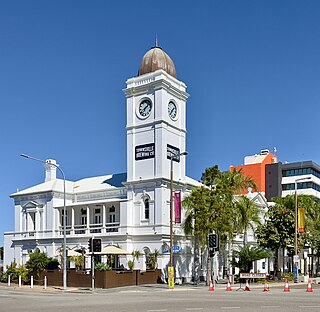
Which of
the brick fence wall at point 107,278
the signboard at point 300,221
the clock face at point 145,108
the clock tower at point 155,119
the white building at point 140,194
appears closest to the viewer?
the brick fence wall at point 107,278

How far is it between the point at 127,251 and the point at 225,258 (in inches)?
446

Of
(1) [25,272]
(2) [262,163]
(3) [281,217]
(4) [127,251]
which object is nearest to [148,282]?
(4) [127,251]

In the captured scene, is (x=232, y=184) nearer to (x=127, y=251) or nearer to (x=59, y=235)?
(x=127, y=251)

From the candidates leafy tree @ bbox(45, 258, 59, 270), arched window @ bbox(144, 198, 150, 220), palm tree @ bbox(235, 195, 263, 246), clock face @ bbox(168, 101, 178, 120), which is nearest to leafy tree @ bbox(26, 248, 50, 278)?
leafy tree @ bbox(45, 258, 59, 270)

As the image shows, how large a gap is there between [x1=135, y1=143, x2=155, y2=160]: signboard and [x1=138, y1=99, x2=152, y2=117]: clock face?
118 inches

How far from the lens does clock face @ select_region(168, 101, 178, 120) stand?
5353 centimetres

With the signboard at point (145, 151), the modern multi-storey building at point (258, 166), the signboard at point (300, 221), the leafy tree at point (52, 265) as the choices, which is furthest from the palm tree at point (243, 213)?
the modern multi-storey building at point (258, 166)

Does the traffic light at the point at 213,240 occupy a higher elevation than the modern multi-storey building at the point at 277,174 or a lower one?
lower

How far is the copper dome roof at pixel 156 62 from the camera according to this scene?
176 ft

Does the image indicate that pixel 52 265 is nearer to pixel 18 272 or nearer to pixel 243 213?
pixel 18 272

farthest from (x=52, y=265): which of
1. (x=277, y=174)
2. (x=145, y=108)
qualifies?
(x=277, y=174)

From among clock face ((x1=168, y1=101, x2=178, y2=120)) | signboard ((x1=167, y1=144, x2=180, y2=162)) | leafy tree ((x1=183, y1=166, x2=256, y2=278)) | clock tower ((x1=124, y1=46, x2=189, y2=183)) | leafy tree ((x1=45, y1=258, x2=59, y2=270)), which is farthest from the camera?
clock face ((x1=168, y1=101, x2=178, y2=120))

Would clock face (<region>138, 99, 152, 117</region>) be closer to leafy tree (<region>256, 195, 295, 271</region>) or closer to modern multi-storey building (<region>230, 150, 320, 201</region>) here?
leafy tree (<region>256, 195, 295, 271</region>)

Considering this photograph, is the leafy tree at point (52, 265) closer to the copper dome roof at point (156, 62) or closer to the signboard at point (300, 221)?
the copper dome roof at point (156, 62)
